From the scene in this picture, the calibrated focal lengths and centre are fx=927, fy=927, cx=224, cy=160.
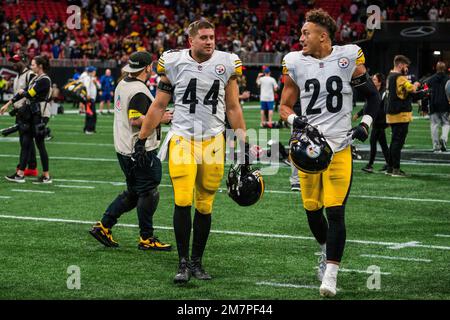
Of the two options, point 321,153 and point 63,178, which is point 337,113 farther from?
point 63,178

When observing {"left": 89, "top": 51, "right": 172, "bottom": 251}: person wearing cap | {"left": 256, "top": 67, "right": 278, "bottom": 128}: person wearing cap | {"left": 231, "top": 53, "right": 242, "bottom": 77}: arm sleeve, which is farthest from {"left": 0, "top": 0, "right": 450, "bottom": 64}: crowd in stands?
{"left": 231, "top": 53, "right": 242, "bottom": 77}: arm sleeve

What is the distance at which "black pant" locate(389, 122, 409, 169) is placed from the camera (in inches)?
580

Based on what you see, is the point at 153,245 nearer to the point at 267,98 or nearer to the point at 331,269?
the point at 331,269

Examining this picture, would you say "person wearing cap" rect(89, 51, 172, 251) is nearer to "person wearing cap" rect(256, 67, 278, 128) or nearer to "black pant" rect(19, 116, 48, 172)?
"black pant" rect(19, 116, 48, 172)

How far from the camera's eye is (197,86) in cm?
721

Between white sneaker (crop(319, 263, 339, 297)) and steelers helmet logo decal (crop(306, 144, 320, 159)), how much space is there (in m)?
0.79

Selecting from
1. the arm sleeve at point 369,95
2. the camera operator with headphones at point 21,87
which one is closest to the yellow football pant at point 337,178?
the arm sleeve at point 369,95

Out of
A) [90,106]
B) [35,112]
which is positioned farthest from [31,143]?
[90,106]

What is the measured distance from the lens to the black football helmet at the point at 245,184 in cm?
725

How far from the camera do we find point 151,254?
8.38 m

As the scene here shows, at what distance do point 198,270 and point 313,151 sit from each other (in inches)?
57.3

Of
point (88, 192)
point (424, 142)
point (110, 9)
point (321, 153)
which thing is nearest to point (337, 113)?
point (321, 153)

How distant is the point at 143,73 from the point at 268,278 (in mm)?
2630

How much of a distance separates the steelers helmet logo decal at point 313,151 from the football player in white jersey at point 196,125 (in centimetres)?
92
